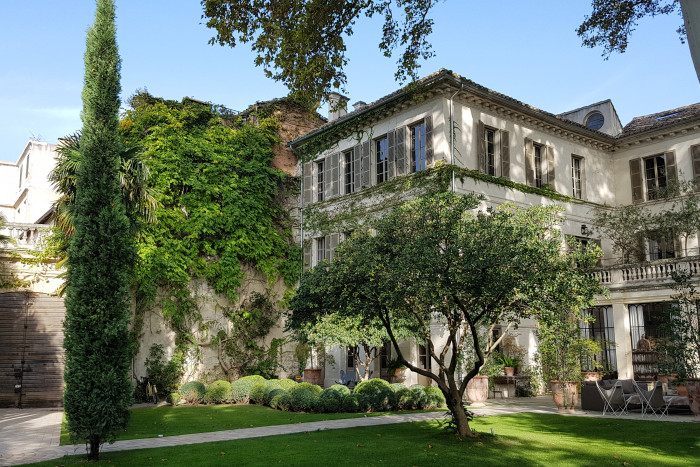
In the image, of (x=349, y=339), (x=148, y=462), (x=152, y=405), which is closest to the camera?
(x=148, y=462)

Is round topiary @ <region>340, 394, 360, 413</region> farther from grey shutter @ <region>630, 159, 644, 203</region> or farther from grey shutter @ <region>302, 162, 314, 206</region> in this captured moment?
grey shutter @ <region>630, 159, 644, 203</region>

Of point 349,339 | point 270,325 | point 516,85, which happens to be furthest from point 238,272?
point 516,85

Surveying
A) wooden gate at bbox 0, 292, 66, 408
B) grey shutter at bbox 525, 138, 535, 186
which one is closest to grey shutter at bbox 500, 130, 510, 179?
grey shutter at bbox 525, 138, 535, 186

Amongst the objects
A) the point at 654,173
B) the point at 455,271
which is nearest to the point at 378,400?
the point at 455,271

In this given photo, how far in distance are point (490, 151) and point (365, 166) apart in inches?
173

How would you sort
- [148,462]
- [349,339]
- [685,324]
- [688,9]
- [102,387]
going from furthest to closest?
[349,339] → [685,324] → [102,387] → [148,462] → [688,9]

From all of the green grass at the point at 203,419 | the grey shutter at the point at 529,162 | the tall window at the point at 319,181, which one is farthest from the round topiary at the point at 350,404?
the tall window at the point at 319,181

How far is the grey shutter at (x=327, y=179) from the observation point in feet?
73.9

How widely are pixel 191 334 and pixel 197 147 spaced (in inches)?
267

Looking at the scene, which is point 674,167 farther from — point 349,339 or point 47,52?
point 47,52

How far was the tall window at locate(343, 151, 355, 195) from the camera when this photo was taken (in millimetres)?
21625

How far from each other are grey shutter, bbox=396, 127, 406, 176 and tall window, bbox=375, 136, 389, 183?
65 cm

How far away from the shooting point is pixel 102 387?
8797 millimetres

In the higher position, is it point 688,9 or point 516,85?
point 516,85
